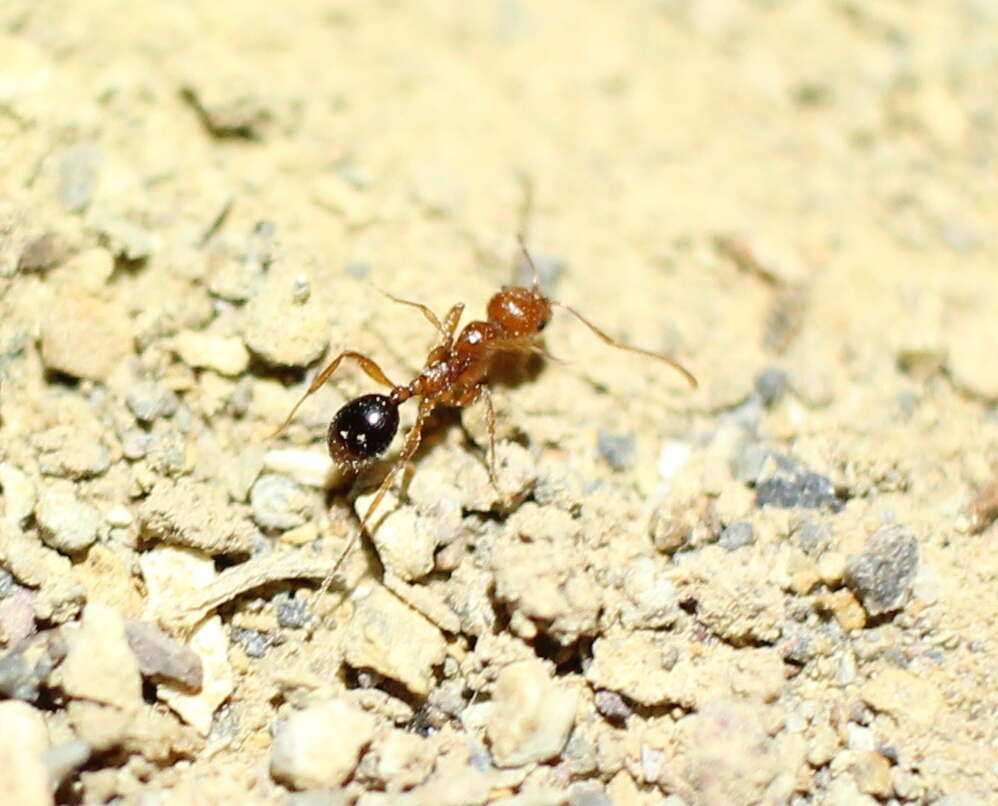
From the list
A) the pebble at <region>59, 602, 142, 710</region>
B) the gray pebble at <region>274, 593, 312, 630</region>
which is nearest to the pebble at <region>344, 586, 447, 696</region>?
the gray pebble at <region>274, 593, 312, 630</region>

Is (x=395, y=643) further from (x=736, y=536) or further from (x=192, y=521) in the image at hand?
(x=736, y=536)

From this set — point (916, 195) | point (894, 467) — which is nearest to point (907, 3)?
point (916, 195)

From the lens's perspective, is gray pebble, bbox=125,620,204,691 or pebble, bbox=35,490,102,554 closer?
gray pebble, bbox=125,620,204,691

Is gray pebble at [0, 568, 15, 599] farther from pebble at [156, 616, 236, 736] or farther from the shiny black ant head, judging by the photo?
the shiny black ant head

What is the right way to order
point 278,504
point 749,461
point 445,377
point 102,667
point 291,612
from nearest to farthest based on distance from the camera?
point 102,667 < point 291,612 < point 278,504 < point 749,461 < point 445,377

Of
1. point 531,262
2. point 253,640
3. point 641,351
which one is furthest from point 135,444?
point 641,351

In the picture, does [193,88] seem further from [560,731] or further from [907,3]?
[907,3]
